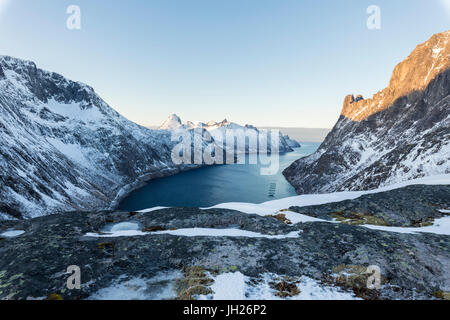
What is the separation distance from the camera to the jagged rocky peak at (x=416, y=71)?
101 meters

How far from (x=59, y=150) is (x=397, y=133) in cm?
17096

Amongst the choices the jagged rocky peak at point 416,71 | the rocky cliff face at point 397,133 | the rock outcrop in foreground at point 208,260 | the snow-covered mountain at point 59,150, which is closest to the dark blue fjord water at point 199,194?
the snow-covered mountain at point 59,150

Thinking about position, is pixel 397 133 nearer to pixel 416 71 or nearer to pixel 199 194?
pixel 416 71

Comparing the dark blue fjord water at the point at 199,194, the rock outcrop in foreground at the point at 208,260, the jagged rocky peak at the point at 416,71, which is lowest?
the dark blue fjord water at the point at 199,194

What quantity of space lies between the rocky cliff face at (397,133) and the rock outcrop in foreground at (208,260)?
187 ft

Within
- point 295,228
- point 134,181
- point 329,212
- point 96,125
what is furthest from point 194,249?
point 96,125

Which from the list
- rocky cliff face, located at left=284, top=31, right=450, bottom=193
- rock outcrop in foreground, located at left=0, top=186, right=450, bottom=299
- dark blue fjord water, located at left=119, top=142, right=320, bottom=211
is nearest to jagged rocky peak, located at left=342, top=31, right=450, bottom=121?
rocky cliff face, located at left=284, top=31, right=450, bottom=193

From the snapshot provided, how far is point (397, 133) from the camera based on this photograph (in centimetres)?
9394

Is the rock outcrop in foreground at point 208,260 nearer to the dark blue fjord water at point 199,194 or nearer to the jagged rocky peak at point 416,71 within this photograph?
the dark blue fjord water at point 199,194

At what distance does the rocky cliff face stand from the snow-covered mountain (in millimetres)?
94782

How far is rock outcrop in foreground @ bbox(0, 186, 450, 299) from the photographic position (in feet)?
20.1

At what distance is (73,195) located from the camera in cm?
7012

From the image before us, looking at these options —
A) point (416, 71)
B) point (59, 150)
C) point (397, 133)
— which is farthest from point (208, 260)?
point (416, 71)

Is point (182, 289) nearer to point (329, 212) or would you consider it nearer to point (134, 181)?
point (329, 212)
